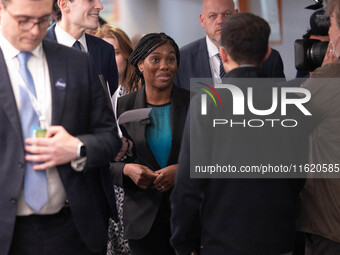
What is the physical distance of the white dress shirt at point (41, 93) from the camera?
192cm

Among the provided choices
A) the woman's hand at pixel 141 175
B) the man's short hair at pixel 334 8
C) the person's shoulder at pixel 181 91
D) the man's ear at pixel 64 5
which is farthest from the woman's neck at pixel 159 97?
the man's short hair at pixel 334 8

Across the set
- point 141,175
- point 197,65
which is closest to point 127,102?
point 141,175

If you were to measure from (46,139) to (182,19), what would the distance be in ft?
11.1

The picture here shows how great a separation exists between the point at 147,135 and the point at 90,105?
2.40 feet

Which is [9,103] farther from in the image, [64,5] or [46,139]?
[64,5]

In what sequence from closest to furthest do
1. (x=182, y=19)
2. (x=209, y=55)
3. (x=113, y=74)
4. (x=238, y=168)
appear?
(x=238, y=168), (x=209, y=55), (x=113, y=74), (x=182, y=19)

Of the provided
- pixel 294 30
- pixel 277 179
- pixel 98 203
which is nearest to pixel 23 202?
pixel 98 203

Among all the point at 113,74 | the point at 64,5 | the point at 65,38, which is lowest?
the point at 113,74

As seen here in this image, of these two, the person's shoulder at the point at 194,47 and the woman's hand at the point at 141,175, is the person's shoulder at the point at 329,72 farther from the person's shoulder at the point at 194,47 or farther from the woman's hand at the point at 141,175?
the person's shoulder at the point at 194,47

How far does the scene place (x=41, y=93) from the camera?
1937 millimetres

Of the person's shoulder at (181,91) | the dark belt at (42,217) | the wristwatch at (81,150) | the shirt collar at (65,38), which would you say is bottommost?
the dark belt at (42,217)

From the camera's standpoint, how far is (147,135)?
108 inches

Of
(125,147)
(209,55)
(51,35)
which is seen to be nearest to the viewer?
(125,147)

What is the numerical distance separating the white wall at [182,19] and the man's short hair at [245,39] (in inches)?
112
